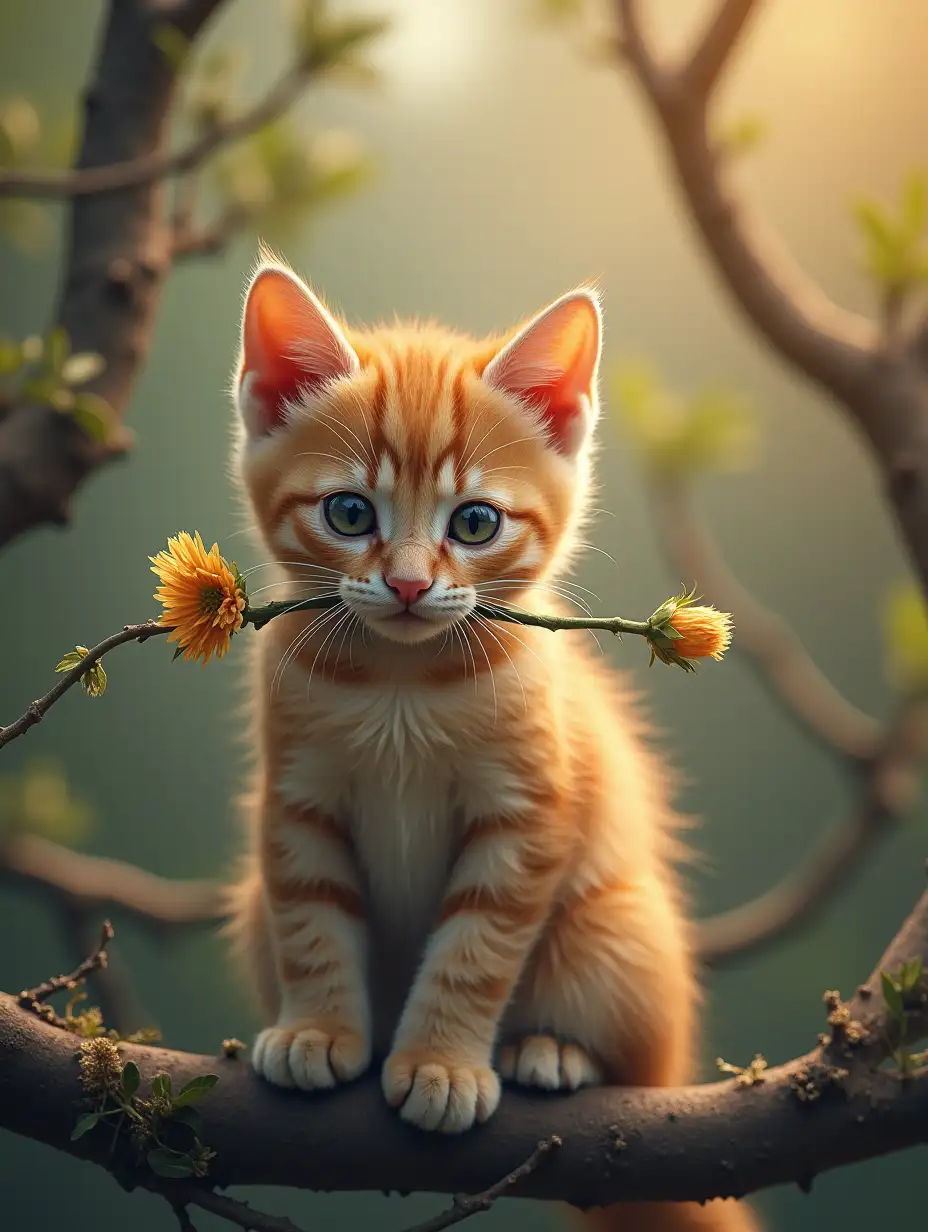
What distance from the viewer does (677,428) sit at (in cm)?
154

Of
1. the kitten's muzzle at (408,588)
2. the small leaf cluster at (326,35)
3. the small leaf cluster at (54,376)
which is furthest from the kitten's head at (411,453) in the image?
the small leaf cluster at (326,35)

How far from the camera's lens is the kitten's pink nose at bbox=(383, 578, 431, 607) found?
0.68m

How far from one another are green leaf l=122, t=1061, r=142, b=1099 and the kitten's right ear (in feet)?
1.31

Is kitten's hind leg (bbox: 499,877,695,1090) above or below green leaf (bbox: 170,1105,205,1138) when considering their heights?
above

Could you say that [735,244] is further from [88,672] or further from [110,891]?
[110,891]

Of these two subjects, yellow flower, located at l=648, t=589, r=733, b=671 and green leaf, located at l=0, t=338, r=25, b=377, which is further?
green leaf, located at l=0, t=338, r=25, b=377

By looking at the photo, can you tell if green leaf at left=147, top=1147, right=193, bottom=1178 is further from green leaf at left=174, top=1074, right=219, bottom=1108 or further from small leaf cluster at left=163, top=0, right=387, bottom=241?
small leaf cluster at left=163, top=0, right=387, bottom=241

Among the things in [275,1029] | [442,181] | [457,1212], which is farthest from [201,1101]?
[442,181]

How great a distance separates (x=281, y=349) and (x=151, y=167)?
0.38 m

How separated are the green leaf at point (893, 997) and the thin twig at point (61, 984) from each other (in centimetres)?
47

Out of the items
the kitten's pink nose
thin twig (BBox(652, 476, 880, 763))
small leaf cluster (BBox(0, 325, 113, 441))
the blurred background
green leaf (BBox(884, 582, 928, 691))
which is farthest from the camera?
the blurred background

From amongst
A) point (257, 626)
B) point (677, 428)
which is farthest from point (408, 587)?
point (677, 428)

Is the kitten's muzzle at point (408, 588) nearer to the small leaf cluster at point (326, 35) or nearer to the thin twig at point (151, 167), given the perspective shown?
the thin twig at point (151, 167)

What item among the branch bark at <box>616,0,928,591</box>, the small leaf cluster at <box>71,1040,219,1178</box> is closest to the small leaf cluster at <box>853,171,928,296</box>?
the branch bark at <box>616,0,928,591</box>
